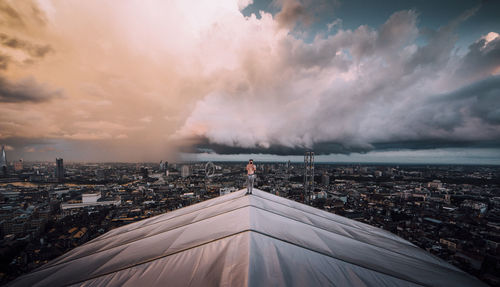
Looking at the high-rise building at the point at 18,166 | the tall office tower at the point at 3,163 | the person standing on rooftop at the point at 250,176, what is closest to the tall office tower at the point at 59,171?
the tall office tower at the point at 3,163

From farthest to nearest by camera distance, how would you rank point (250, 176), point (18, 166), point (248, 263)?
1. point (18, 166)
2. point (250, 176)
3. point (248, 263)

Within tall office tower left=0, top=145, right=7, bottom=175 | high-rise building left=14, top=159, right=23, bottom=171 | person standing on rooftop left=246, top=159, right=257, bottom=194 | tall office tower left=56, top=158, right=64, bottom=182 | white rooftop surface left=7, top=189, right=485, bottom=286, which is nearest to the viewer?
white rooftop surface left=7, top=189, right=485, bottom=286

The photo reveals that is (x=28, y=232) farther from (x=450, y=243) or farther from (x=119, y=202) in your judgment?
(x=450, y=243)

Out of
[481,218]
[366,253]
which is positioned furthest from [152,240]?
[481,218]

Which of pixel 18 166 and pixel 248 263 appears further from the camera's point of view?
pixel 18 166

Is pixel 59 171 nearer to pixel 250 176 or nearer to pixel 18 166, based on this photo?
pixel 18 166

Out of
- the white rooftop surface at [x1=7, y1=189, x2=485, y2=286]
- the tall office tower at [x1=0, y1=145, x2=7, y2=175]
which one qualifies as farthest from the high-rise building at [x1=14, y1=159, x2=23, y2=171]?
the white rooftop surface at [x1=7, y1=189, x2=485, y2=286]

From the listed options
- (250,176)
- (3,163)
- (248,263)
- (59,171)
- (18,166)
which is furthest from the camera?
(18,166)

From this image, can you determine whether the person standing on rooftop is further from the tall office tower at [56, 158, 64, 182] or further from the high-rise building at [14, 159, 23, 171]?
the high-rise building at [14, 159, 23, 171]

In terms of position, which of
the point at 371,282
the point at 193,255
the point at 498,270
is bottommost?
the point at 498,270

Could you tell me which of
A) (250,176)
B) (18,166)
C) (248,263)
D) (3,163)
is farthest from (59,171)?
(248,263)

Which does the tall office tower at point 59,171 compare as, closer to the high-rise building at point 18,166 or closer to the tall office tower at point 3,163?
the tall office tower at point 3,163
